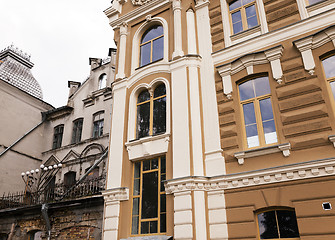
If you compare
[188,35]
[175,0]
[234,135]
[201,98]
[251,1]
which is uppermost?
[175,0]

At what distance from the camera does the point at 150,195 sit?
10.7m

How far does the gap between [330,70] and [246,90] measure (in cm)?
263

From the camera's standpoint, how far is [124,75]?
1335 cm

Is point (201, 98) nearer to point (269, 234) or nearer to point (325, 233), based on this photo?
point (269, 234)

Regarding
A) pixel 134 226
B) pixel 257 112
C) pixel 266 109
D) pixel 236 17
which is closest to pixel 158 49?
pixel 236 17

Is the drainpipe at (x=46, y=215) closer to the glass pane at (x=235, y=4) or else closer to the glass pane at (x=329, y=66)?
the glass pane at (x=235, y=4)

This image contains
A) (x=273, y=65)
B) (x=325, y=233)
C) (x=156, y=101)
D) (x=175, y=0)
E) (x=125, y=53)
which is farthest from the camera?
(x=125, y=53)

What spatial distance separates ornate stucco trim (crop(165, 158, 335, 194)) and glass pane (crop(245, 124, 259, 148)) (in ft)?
3.44

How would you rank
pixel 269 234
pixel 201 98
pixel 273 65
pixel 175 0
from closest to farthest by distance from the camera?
pixel 269 234, pixel 273 65, pixel 201 98, pixel 175 0

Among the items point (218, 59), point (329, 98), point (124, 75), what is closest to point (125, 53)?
point (124, 75)

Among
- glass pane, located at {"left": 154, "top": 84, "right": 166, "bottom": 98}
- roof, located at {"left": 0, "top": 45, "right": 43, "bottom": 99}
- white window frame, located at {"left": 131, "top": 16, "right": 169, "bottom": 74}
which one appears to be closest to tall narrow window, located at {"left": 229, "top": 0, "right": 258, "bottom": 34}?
white window frame, located at {"left": 131, "top": 16, "right": 169, "bottom": 74}

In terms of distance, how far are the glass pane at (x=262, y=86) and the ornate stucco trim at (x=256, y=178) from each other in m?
2.71

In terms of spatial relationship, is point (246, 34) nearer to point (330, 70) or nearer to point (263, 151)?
point (330, 70)

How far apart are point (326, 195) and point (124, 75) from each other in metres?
9.24
